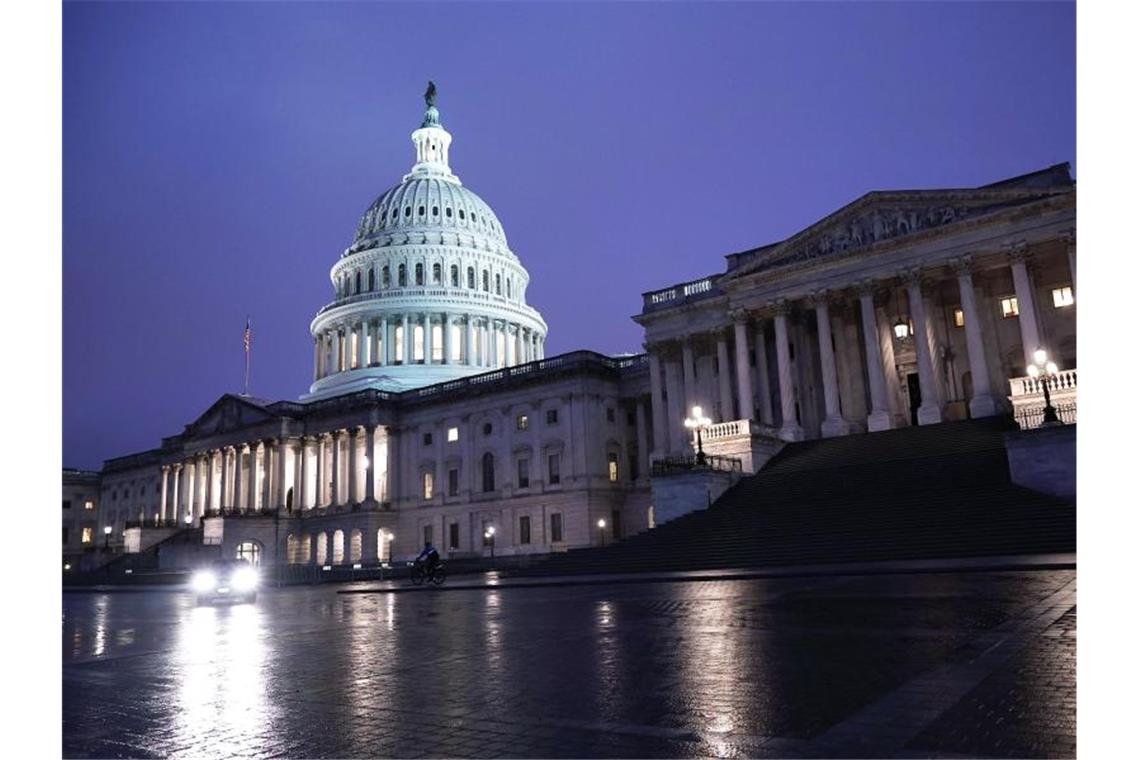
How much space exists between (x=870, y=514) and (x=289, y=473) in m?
67.5

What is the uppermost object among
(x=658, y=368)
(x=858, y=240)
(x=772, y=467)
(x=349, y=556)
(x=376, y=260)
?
(x=376, y=260)

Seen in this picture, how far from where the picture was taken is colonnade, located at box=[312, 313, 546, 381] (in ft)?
342

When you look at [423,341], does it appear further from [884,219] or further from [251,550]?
[884,219]

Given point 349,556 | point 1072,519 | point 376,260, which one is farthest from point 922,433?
point 376,260

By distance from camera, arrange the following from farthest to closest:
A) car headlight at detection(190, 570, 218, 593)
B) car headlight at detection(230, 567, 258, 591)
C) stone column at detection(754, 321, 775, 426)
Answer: stone column at detection(754, 321, 775, 426), car headlight at detection(190, 570, 218, 593), car headlight at detection(230, 567, 258, 591)

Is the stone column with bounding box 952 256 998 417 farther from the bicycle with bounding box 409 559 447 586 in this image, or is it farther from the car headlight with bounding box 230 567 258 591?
the car headlight with bounding box 230 567 258 591

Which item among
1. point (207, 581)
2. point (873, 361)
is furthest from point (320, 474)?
point (873, 361)

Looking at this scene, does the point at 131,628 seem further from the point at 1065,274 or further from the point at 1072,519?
the point at 1065,274

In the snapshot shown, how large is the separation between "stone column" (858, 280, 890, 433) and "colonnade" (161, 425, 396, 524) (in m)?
46.9

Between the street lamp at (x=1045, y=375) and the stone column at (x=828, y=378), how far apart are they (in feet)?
37.4

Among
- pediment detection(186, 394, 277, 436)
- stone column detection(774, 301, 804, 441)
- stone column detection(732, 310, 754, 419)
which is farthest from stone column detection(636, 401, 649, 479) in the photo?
pediment detection(186, 394, 277, 436)

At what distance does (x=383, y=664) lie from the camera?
36.7ft

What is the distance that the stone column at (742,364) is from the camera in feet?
168

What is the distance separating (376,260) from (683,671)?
353ft
